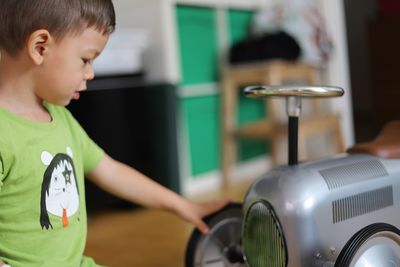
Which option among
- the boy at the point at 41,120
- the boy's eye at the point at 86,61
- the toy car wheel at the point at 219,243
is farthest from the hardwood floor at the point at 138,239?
the boy's eye at the point at 86,61

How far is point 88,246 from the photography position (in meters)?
1.43

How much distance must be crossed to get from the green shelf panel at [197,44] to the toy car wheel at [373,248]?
1.38 m

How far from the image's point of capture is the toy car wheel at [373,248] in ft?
2.25

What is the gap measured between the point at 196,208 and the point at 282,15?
1.48m

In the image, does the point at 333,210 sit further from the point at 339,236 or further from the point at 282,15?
the point at 282,15

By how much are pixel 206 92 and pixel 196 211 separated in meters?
1.26

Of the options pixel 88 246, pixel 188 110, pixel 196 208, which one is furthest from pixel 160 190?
pixel 188 110

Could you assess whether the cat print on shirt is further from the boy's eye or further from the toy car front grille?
the toy car front grille

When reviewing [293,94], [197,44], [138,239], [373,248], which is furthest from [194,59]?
[373,248]

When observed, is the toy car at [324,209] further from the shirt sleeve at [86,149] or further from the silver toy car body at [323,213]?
the shirt sleeve at [86,149]

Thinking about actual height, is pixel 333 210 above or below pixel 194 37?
below

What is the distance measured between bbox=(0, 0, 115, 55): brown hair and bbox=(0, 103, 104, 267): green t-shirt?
0.10m

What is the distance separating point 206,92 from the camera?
2.13 meters

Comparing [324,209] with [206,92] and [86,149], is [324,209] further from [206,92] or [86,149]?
[206,92]
